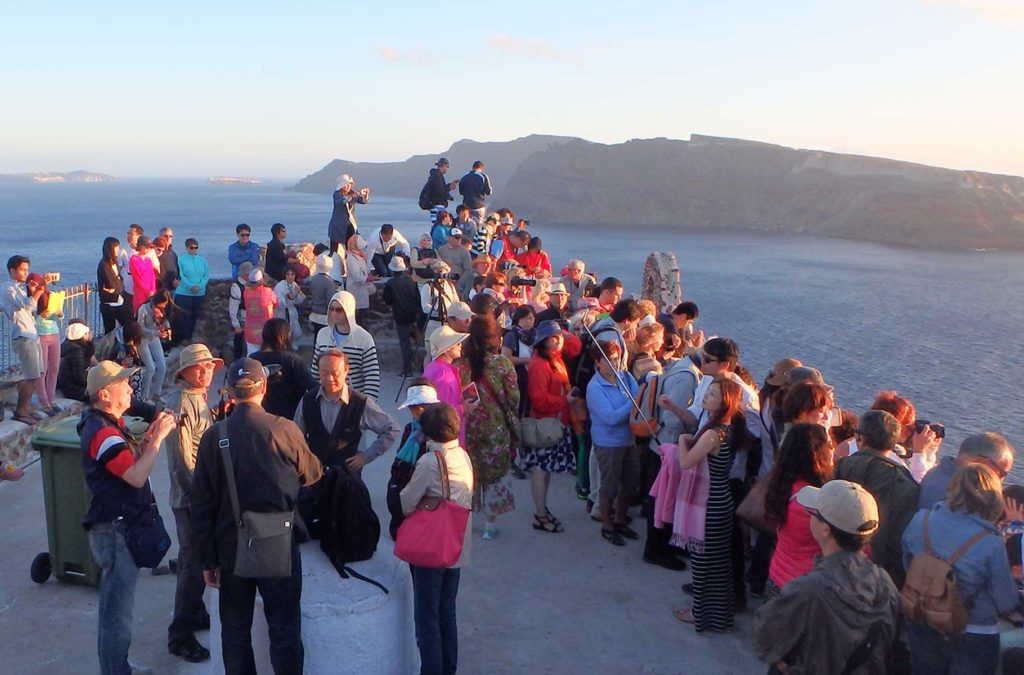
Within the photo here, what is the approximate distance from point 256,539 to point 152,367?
6.00 meters

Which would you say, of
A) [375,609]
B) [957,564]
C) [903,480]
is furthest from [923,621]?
[375,609]

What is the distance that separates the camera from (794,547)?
4.06 m

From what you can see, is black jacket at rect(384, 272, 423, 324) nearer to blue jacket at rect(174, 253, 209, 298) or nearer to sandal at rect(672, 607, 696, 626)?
blue jacket at rect(174, 253, 209, 298)

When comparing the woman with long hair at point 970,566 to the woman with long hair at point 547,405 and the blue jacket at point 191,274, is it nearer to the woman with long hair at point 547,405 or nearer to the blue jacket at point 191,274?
the woman with long hair at point 547,405

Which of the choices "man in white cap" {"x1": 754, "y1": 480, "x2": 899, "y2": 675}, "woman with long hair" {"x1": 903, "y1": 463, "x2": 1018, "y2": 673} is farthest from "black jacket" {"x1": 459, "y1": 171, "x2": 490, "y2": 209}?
"man in white cap" {"x1": 754, "y1": 480, "x2": 899, "y2": 675}

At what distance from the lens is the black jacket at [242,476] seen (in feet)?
12.7

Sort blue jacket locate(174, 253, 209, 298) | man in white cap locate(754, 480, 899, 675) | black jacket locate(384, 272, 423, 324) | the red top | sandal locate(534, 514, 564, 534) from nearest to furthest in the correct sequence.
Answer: man in white cap locate(754, 480, 899, 675), the red top, sandal locate(534, 514, 564, 534), black jacket locate(384, 272, 423, 324), blue jacket locate(174, 253, 209, 298)

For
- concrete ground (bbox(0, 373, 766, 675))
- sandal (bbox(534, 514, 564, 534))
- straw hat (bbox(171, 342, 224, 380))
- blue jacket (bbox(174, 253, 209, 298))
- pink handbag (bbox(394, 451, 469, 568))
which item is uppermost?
straw hat (bbox(171, 342, 224, 380))

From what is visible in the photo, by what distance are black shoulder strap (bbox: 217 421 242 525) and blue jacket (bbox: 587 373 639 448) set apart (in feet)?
9.69

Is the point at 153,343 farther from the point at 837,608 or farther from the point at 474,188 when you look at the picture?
the point at 837,608

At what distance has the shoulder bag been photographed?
3850 millimetres

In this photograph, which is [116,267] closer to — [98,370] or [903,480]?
[98,370]

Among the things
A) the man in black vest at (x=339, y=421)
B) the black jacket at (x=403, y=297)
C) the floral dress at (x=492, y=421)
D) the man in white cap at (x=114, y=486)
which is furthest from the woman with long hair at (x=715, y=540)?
the black jacket at (x=403, y=297)

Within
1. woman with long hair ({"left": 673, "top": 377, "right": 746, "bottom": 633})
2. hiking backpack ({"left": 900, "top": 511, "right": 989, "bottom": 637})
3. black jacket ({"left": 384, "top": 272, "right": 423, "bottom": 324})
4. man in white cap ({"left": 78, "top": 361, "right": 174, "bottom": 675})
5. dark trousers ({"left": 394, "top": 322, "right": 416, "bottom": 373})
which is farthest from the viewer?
dark trousers ({"left": 394, "top": 322, "right": 416, "bottom": 373})
